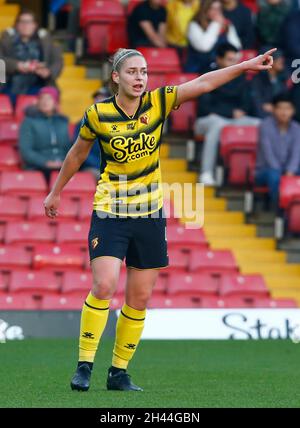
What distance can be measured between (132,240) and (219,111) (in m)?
7.94

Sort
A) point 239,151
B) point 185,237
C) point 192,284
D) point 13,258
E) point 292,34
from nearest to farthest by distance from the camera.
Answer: point 13,258, point 192,284, point 185,237, point 239,151, point 292,34

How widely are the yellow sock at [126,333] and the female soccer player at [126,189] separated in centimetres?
2

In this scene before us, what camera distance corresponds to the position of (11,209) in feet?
49.4

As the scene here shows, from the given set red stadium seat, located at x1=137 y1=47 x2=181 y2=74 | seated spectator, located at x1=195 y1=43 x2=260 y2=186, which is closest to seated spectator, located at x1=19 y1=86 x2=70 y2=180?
seated spectator, located at x1=195 y1=43 x2=260 y2=186

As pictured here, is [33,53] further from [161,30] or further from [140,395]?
[140,395]

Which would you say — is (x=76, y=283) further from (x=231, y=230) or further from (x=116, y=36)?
(x=116, y=36)

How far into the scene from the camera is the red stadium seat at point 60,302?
555 inches

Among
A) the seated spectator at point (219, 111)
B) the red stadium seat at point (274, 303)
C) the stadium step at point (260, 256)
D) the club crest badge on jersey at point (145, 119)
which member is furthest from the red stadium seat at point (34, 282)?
the club crest badge on jersey at point (145, 119)

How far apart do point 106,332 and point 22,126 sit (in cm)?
291

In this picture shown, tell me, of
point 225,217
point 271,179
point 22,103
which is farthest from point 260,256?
point 22,103

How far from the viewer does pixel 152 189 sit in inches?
341

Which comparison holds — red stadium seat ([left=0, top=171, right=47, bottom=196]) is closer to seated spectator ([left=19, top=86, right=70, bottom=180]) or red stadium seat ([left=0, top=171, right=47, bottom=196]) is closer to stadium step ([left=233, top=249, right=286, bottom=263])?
seated spectator ([left=19, top=86, right=70, bottom=180])
